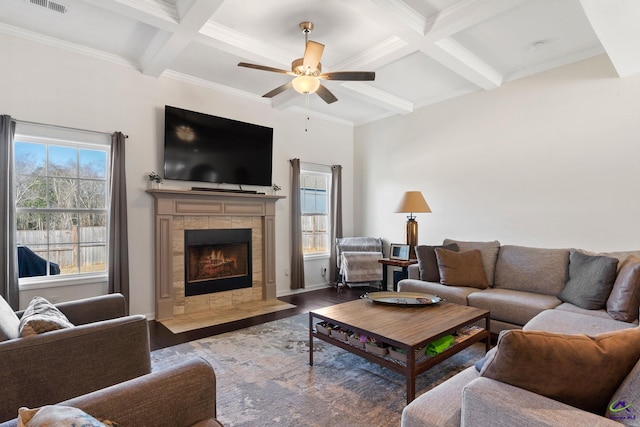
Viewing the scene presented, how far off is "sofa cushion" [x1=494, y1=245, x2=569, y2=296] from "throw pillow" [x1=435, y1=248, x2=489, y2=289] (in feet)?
0.75

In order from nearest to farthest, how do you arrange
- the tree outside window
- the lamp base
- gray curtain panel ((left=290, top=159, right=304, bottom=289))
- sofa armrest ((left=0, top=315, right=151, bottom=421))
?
sofa armrest ((left=0, top=315, right=151, bottom=421)) < the tree outside window < the lamp base < gray curtain panel ((left=290, top=159, right=304, bottom=289))

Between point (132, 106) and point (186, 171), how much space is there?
941 mm

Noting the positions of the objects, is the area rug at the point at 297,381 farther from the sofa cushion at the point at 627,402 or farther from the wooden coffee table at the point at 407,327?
the sofa cushion at the point at 627,402

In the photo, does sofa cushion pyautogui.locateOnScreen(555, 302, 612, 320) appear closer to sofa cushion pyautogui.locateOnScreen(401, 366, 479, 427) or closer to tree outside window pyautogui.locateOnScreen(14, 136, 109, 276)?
sofa cushion pyautogui.locateOnScreen(401, 366, 479, 427)

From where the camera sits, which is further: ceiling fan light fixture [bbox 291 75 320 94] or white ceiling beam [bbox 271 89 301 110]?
white ceiling beam [bbox 271 89 301 110]

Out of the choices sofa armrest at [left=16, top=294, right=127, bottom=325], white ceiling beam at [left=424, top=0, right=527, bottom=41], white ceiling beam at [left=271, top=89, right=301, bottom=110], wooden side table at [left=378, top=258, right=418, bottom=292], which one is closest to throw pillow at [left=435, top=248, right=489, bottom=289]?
wooden side table at [left=378, top=258, right=418, bottom=292]

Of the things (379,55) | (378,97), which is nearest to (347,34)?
(379,55)

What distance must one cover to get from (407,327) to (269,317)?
7.03 ft

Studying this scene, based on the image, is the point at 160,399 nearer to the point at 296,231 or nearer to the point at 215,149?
the point at 215,149

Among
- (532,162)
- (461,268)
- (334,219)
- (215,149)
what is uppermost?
(215,149)

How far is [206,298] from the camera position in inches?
174

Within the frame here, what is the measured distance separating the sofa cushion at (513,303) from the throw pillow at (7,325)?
11.5 ft

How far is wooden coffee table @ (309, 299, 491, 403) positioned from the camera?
2.11 m

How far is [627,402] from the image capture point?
40.2 inches
